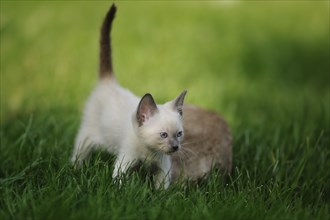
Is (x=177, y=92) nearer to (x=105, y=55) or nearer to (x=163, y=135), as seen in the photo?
(x=105, y=55)

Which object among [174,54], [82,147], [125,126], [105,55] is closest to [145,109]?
[125,126]

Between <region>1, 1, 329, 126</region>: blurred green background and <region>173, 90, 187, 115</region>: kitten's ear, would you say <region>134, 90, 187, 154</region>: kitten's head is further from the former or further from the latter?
<region>1, 1, 329, 126</region>: blurred green background

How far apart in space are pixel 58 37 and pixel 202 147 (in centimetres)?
404

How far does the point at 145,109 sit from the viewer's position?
3.94m

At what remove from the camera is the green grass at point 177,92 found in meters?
3.72

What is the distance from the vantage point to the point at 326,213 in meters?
3.77

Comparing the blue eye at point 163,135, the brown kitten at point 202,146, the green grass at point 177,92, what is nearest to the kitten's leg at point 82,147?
the green grass at point 177,92

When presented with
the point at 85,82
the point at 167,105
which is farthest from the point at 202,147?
the point at 85,82

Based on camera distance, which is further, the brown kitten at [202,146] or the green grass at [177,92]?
the brown kitten at [202,146]

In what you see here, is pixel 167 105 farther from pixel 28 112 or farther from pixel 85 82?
pixel 85 82

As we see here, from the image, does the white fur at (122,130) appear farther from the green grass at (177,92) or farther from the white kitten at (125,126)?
the green grass at (177,92)

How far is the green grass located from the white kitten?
0.14 m

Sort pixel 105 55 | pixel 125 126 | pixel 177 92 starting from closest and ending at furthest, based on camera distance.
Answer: pixel 125 126, pixel 105 55, pixel 177 92

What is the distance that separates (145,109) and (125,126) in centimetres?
37
